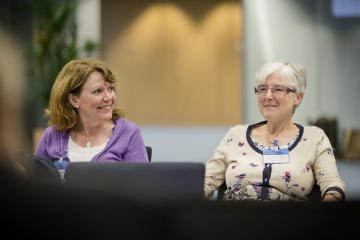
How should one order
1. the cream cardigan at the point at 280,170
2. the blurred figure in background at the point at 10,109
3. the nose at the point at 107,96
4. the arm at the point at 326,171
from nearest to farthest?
the blurred figure in background at the point at 10,109 < the arm at the point at 326,171 < the cream cardigan at the point at 280,170 < the nose at the point at 107,96

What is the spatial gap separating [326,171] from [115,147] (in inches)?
38.0

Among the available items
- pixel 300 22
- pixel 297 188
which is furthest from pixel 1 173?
pixel 300 22

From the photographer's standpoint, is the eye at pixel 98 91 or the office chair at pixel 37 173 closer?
the office chair at pixel 37 173

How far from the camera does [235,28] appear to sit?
617 inches

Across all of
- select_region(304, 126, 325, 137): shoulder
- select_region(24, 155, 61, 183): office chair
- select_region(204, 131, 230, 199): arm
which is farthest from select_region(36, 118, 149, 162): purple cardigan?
select_region(24, 155, 61, 183): office chair

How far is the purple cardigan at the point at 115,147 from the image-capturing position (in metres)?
2.97

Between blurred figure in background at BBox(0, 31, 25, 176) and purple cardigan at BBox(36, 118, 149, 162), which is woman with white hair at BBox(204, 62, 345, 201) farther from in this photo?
blurred figure in background at BBox(0, 31, 25, 176)

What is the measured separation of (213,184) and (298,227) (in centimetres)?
212

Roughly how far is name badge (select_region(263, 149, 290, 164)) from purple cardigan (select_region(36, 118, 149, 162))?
59 centimetres

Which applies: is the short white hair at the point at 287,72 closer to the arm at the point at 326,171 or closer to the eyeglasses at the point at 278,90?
the eyeglasses at the point at 278,90

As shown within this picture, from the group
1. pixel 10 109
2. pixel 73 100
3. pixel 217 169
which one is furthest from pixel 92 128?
pixel 10 109

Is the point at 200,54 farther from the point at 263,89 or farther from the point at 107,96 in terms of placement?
the point at 263,89

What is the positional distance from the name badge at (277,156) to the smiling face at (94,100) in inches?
33.0

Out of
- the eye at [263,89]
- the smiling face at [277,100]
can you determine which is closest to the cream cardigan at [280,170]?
the smiling face at [277,100]
